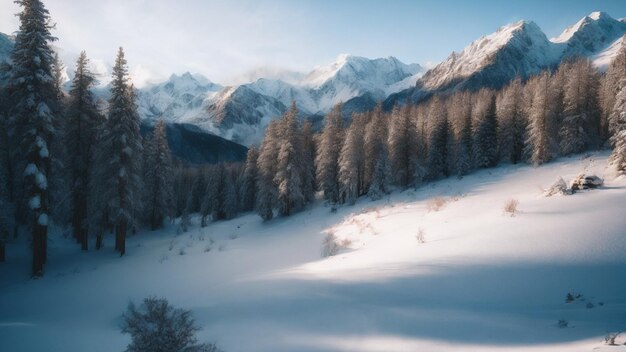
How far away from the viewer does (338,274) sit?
30.2ft

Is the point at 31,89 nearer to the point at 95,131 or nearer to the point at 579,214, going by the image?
the point at 95,131

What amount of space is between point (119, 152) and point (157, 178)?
1692 cm

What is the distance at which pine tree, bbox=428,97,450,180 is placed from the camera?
1663 inches

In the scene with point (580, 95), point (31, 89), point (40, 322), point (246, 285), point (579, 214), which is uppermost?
point (580, 95)

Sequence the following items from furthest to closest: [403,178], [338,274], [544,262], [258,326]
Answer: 1. [403,178]
2. [338,274]
3. [544,262]
4. [258,326]

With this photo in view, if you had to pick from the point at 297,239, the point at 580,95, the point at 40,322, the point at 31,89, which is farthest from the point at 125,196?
the point at 580,95

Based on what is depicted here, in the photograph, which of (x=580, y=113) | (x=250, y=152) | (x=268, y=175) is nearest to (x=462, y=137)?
(x=580, y=113)

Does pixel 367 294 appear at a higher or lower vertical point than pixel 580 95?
lower

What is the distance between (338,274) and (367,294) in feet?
6.12

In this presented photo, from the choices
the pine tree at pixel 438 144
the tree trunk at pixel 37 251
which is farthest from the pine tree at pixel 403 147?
the tree trunk at pixel 37 251

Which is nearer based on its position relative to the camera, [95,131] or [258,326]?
[258,326]

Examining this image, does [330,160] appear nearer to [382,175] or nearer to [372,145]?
[372,145]

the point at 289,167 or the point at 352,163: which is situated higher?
the point at 352,163

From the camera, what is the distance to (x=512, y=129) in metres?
41.5
